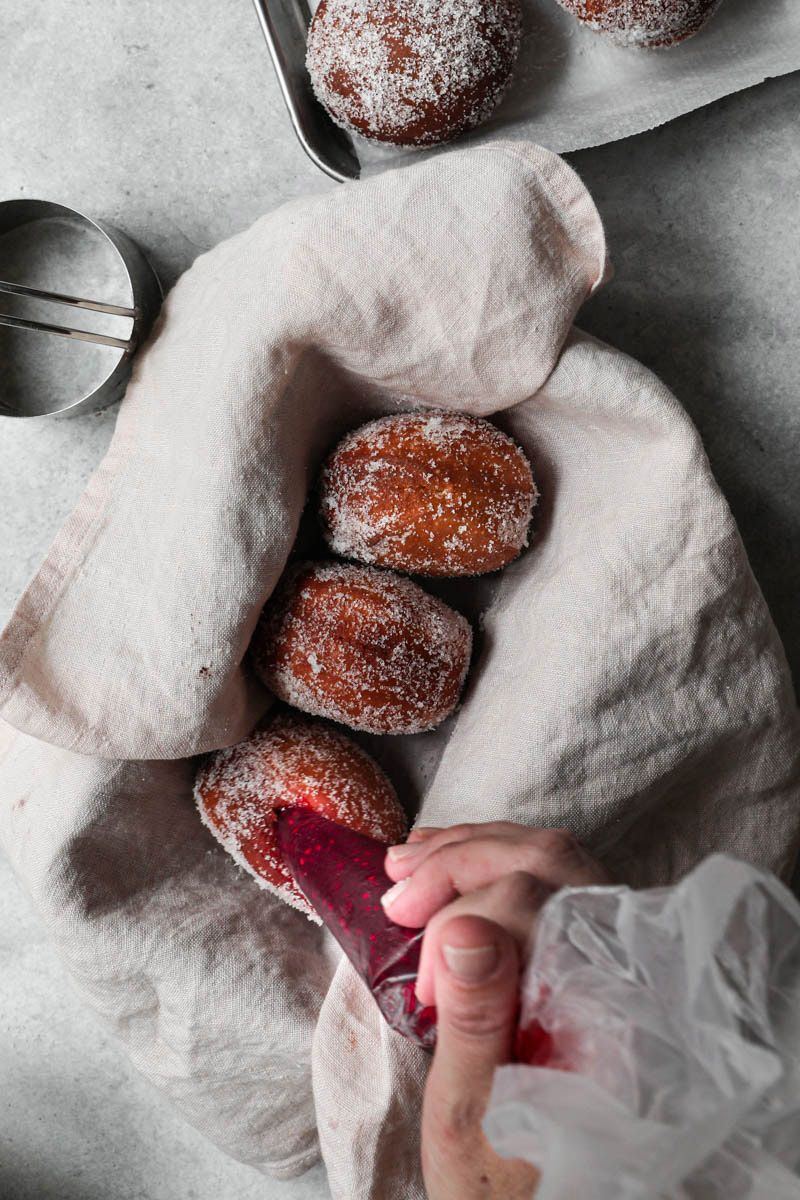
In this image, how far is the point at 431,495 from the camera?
2.39 ft

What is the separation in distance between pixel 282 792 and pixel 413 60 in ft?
1.89

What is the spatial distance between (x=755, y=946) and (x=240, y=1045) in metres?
0.48

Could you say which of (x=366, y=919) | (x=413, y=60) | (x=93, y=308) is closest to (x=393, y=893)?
(x=366, y=919)

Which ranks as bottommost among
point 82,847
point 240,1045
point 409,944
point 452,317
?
point 240,1045

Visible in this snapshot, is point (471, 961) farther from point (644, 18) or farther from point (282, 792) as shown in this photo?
point (644, 18)

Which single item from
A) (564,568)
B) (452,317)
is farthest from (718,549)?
(452,317)

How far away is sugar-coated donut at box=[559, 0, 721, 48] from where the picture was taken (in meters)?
0.75

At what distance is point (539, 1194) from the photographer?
0.38m

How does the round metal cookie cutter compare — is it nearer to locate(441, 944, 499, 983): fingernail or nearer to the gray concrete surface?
the gray concrete surface

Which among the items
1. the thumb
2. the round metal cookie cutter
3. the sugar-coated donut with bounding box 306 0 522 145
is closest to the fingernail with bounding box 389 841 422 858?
the thumb

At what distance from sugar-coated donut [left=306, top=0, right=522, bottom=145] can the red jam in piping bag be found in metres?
0.56

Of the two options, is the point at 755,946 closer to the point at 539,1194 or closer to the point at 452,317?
the point at 539,1194

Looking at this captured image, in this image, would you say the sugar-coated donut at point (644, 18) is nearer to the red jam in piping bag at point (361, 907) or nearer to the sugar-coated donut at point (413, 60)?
the sugar-coated donut at point (413, 60)

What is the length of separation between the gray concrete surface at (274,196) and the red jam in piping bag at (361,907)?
1.28 feet
